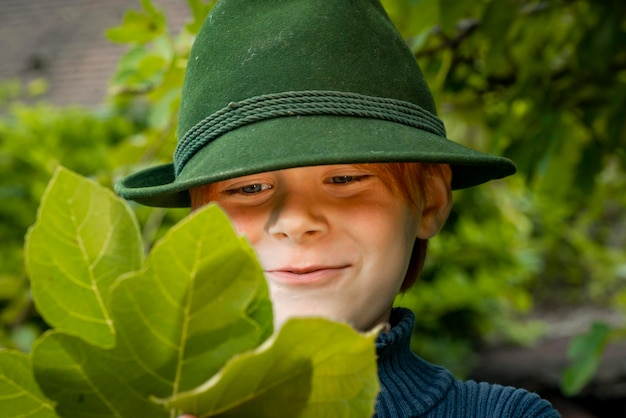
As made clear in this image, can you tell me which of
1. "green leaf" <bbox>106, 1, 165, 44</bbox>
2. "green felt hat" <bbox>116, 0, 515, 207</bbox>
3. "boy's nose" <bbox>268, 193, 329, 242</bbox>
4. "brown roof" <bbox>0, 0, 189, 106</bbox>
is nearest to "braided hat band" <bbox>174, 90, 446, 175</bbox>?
"green felt hat" <bbox>116, 0, 515, 207</bbox>

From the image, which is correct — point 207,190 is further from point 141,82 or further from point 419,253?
point 141,82

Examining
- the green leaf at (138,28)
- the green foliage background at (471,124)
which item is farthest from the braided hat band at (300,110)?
the green leaf at (138,28)

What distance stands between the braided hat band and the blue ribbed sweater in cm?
30

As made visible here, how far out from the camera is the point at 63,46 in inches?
259

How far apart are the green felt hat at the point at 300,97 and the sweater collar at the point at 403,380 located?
0.86ft

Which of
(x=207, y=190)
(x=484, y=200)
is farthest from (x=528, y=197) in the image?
(x=207, y=190)

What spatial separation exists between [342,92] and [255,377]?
2.07 ft

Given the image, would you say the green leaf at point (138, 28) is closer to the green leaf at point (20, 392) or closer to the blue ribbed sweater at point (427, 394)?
the blue ribbed sweater at point (427, 394)

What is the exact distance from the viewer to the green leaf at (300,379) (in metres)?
0.45

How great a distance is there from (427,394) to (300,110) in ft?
1.46

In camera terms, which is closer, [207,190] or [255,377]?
[255,377]

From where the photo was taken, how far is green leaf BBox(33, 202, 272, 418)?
45 cm

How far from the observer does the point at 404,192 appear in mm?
1184

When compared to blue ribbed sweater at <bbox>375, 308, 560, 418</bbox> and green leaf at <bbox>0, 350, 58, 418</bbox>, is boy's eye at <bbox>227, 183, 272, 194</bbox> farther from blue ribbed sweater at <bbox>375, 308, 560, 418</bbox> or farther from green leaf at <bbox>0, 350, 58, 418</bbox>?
green leaf at <bbox>0, 350, 58, 418</bbox>
